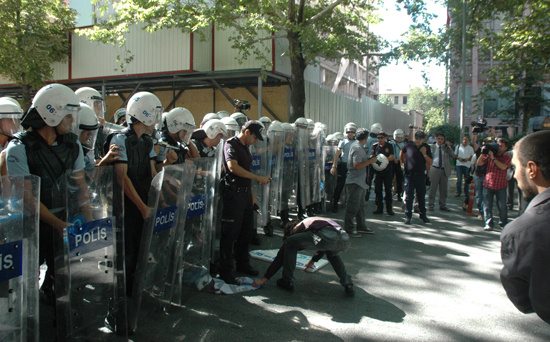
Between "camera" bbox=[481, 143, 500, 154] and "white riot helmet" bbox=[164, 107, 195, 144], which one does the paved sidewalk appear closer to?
"white riot helmet" bbox=[164, 107, 195, 144]

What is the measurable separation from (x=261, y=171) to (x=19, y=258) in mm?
4603

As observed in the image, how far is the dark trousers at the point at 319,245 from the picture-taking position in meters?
4.48

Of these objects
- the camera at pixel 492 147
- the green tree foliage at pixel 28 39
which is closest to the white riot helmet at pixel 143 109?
the camera at pixel 492 147

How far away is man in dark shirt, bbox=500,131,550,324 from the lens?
1775mm

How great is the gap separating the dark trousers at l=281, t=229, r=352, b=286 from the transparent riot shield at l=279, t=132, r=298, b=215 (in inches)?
125

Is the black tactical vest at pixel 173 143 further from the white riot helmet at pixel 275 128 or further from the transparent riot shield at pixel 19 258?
the white riot helmet at pixel 275 128

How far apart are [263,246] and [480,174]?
Answer: 15.8 ft

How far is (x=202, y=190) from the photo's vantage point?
4.46m

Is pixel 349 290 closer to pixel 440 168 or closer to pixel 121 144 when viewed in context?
pixel 121 144

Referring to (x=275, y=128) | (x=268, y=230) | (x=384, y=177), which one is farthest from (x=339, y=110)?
(x=268, y=230)

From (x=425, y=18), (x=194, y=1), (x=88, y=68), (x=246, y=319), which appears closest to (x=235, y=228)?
(x=246, y=319)

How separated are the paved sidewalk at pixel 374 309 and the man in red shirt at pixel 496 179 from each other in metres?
2.04

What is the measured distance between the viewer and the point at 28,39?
44.4 ft

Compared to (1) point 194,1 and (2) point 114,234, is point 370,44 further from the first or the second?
(2) point 114,234
